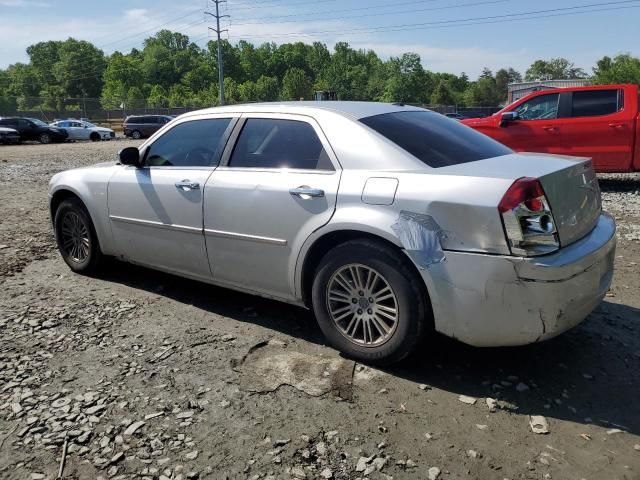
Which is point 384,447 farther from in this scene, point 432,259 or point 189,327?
point 189,327

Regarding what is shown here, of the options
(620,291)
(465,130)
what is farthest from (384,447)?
(620,291)

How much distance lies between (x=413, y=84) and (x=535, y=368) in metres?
131

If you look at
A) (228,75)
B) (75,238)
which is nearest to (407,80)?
(228,75)

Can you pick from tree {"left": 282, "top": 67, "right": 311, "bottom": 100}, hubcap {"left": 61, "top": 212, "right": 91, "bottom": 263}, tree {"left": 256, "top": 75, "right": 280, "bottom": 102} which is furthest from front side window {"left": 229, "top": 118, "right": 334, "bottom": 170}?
tree {"left": 282, "top": 67, "right": 311, "bottom": 100}

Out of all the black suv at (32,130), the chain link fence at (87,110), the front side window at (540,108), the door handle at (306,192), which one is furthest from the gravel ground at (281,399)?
the chain link fence at (87,110)

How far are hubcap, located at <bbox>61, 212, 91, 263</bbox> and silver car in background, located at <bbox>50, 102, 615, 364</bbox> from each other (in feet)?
2.36

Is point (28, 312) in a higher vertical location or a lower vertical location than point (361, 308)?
lower

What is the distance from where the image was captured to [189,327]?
158 inches

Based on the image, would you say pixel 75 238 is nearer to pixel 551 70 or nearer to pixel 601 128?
pixel 601 128

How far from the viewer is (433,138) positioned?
3.63 m

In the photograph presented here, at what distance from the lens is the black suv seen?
3106cm

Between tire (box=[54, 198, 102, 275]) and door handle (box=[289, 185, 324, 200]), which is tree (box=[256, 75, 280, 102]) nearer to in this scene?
tire (box=[54, 198, 102, 275])

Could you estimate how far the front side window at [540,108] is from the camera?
965 centimetres

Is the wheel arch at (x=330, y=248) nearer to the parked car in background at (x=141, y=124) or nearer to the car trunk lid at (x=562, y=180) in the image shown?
the car trunk lid at (x=562, y=180)
